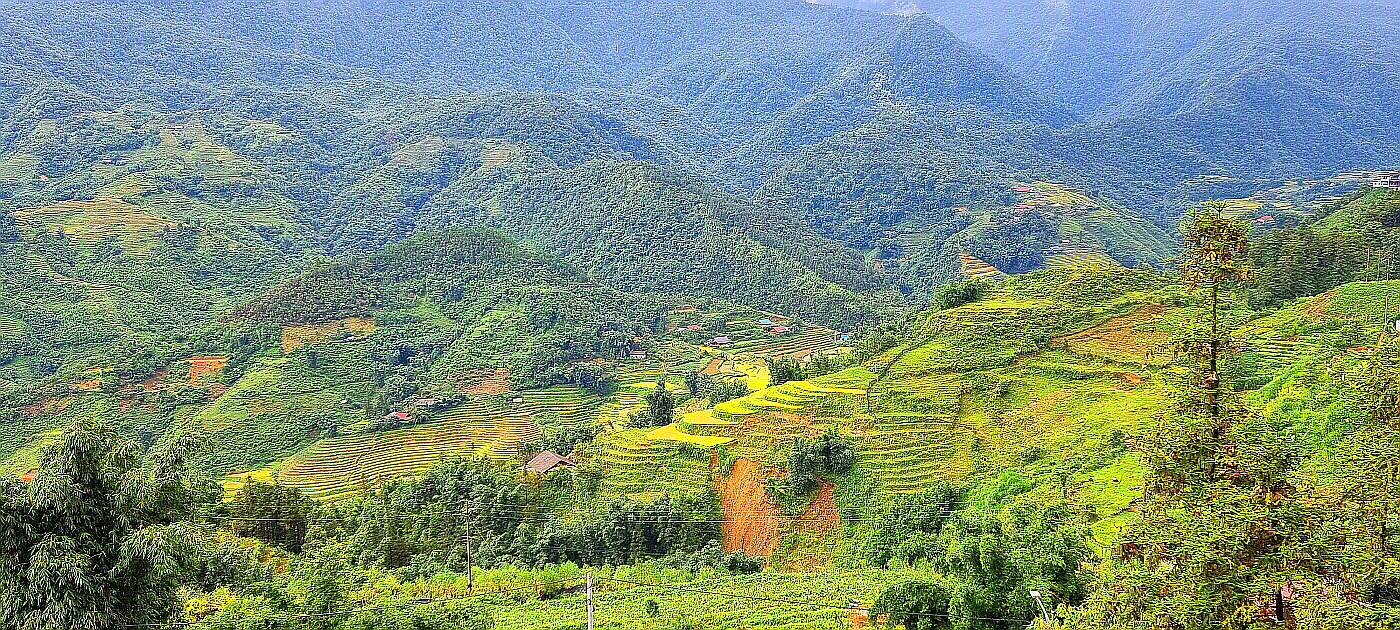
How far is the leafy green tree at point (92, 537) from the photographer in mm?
10242

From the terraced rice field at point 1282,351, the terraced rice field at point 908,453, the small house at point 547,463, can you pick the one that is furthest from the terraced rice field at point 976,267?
the small house at point 547,463

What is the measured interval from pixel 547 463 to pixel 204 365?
30439 millimetres

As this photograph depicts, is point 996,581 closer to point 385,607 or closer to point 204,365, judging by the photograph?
point 385,607

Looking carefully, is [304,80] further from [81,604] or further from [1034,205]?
[81,604]

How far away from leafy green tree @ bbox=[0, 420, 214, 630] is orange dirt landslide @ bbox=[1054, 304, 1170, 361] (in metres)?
28.8

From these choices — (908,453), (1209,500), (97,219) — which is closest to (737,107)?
(97,219)

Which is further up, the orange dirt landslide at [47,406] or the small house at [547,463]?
the orange dirt landslide at [47,406]

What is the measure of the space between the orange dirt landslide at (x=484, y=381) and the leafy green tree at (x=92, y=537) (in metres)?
40.5

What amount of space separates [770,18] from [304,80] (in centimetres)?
9819

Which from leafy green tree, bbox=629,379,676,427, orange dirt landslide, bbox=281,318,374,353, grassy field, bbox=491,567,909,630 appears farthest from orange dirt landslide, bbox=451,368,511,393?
grassy field, bbox=491,567,909,630

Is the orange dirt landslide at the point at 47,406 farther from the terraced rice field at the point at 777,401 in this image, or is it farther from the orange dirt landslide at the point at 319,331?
the terraced rice field at the point at 777,401

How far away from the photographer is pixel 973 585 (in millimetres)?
14922

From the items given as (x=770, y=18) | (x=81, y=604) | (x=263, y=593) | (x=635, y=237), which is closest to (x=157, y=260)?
(x=635, y=237)

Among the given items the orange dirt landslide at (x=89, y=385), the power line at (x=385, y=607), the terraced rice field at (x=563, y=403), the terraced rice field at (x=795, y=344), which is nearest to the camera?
the power line at (x=385, y=607)
